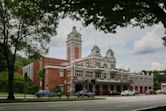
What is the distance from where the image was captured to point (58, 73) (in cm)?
9231

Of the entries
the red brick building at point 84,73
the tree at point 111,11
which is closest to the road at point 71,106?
the tree at point 111,11

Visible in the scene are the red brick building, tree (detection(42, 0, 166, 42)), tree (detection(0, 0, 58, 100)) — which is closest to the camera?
tree (detection(42, 0, 166, 42))

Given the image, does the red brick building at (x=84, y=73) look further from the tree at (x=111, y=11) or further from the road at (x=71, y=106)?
the tree at (x=111, y=11)

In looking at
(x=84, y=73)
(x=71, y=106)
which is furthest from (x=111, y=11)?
(x=84, y=73)

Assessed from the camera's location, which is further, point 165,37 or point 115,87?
point 115,87

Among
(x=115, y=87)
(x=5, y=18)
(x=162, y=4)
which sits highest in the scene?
(x=5, y=18)

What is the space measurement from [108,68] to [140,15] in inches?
3198

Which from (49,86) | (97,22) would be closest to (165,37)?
(97,22)

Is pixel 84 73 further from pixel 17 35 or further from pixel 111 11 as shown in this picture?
pixel 111 11

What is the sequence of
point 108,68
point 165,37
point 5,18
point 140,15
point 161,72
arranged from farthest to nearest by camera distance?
point 161,72, point 108,68, point 5,18, point 165,37, point 140,15

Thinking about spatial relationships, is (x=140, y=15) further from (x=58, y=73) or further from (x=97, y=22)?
(x=58, y=73)

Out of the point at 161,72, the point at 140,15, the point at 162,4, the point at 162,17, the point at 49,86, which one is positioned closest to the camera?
the point at 162,17

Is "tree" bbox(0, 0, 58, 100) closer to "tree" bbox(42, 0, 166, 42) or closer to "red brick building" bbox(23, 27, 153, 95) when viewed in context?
"tree" bbox(42, 0, 166, 42)

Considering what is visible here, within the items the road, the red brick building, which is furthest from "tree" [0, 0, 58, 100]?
the red brick building
